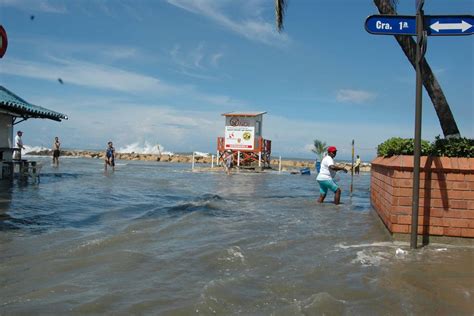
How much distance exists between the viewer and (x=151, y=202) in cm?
1202

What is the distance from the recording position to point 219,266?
213 inches

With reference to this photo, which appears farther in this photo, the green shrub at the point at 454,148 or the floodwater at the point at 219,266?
the green shrub at the point at 454,148

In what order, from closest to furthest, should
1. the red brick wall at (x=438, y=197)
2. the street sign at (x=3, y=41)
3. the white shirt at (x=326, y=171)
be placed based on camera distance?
the red brick wall at (x=438, y=197), the street sign at (x=3, y=41), the white shirt at (x=326, y=171)

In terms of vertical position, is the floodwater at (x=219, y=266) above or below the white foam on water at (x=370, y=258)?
below

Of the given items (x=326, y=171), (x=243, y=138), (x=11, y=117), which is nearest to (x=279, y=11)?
(x=326, y=171)

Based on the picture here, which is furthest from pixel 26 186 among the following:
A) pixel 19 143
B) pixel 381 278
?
pixel 381 278

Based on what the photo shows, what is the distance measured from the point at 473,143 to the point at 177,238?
4673 millimetres

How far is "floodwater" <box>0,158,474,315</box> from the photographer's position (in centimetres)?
404

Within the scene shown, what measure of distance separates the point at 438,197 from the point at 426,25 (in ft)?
7.77

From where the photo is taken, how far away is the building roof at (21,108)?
15562 mm

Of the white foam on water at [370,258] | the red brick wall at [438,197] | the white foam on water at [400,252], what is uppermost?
the red brick wall at [438,197]

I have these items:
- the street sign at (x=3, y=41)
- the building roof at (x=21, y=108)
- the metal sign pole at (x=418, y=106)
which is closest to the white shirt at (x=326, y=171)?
the metal sign pole at (x=418, y=106)

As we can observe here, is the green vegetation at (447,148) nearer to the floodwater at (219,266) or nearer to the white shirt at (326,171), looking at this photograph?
the floodwater at (219,266)

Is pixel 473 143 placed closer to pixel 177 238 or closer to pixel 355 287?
pixel 355 287
